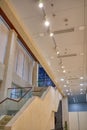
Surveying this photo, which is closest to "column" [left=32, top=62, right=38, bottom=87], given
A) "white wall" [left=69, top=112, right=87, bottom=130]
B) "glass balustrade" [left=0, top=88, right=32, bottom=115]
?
"glass balustrade" [left=0, top=88, right=32, bottom=115]

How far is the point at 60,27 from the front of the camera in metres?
7.27

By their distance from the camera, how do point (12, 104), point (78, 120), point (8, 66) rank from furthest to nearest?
point (78, 120) < point (8, 66) < point (12, 104)

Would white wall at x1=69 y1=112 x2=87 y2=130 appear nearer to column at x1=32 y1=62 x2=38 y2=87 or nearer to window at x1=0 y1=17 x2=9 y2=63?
column at x1=32 y1=62 x2=38 y2=87

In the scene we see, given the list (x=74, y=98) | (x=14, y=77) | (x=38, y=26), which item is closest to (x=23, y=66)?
(x=14, y=77)

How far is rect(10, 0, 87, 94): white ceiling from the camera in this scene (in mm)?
6045

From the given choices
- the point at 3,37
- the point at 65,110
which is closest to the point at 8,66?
the point at 3,37

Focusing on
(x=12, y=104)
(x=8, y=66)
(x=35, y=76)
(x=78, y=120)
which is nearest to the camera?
(x=12, y=104)

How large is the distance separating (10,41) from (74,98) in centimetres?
1425

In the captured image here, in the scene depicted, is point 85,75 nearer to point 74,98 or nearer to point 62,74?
point 62,74

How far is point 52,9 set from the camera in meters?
6.21

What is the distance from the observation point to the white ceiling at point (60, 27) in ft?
19.8

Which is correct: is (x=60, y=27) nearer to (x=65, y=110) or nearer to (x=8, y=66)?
(x=8, y=66)

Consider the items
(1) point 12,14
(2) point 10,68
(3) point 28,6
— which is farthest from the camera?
(2) point 10,68

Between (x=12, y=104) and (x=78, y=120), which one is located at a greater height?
(x=12, y=104)
